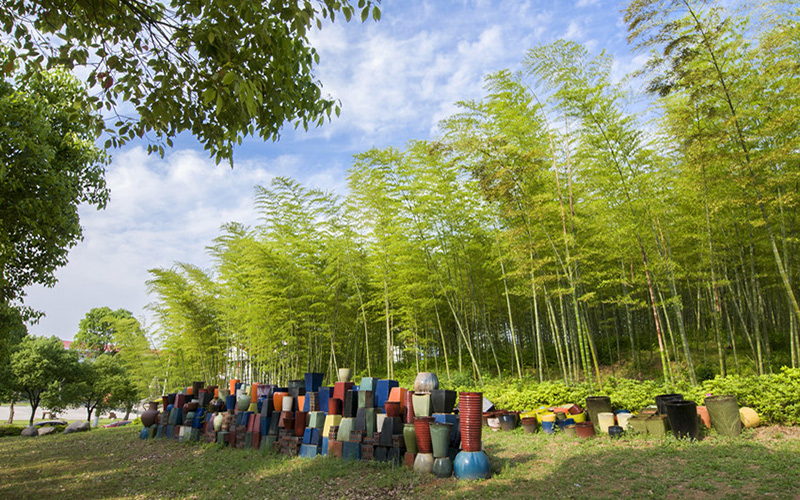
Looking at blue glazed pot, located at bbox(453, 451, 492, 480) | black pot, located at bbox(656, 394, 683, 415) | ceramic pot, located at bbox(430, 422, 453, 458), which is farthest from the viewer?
black pot, located at bbox(656, 394, 683, 415)

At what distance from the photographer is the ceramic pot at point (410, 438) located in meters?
4.42

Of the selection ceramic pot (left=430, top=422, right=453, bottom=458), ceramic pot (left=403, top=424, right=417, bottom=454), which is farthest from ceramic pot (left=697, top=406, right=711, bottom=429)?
ceramic pot (left=403, top=424, right=417, bottom=454)

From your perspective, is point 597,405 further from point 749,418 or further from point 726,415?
point 749,418

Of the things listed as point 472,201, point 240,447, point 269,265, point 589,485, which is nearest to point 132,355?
point 269,265

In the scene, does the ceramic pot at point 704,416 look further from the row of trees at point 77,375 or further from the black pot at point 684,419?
the row of trees at point 77,375

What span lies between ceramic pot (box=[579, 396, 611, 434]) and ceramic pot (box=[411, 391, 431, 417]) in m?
2.21

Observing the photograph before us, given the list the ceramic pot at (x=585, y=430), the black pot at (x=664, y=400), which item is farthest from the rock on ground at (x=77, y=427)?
the black pot at (x=664, y=400)

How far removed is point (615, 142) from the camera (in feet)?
21.3

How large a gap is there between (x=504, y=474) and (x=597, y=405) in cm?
206

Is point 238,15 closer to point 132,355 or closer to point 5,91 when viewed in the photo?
point 5,91

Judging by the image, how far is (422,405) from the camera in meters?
4.57

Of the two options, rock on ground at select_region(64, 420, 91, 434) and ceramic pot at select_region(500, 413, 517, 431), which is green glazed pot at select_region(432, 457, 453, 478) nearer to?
ceramic pot at select_region(500, 413, 517, 431)

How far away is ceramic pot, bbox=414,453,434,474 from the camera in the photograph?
414 centimetres

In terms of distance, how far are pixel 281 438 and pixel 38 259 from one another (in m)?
3.60
